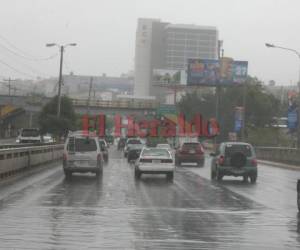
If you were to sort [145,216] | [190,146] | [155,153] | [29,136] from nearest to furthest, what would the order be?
1. [145,216]
2. [155,153]
3. [190,146]
4. [29,136]

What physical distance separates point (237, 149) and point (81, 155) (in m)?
6.97

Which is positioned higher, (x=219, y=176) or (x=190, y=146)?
(x=190, y=146)

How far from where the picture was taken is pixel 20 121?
12781 centimetres

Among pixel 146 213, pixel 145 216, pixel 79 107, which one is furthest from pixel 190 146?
pixel 79 107

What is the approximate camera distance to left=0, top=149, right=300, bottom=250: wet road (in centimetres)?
1261

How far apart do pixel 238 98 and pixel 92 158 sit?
8044 centimetres

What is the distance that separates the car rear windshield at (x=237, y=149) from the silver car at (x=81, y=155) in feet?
19.3

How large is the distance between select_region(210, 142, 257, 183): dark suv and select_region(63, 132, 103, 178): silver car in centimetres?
555

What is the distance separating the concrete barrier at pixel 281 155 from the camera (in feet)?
178

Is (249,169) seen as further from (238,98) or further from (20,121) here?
(20,121)

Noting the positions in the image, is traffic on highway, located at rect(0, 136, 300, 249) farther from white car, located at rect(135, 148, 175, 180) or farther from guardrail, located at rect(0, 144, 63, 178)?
guardrail, located at rect(0, 144, 63, 178)

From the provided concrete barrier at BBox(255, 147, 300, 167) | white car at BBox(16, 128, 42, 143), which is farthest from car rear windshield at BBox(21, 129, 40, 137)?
concrete barrier at BBox(255, 147, 300, 167)

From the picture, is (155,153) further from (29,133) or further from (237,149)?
(29,133)

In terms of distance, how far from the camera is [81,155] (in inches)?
1282
